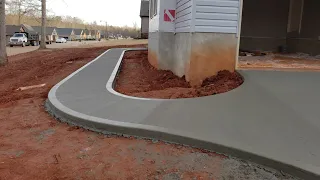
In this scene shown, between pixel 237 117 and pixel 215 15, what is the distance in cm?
344

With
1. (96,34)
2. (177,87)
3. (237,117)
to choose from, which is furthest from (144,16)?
(96,34)

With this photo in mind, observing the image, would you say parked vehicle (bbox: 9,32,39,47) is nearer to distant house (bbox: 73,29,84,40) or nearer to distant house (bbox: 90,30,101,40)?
distant house (bbox: 73,29,84,40)

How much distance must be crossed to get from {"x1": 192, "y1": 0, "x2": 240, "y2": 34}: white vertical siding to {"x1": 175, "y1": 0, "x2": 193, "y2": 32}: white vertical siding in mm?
267

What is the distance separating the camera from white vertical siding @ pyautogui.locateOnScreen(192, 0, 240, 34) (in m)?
7.30

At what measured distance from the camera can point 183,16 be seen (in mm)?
8758

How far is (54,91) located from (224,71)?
4136mm

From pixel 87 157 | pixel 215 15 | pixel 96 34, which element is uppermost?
pixel 96 34

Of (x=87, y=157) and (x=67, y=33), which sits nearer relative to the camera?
(x=87, y=157)

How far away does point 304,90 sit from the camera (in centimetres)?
588

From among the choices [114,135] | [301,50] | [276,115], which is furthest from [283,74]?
[301,50]

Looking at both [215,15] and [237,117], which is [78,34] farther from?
[237,117]

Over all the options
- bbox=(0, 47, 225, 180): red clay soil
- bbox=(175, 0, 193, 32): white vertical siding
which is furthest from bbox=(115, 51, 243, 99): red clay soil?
bbox=(0, 47, 225, 180): red clay soil

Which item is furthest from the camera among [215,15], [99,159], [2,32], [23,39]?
[23,39]

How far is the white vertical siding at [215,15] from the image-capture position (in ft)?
24.0
